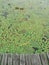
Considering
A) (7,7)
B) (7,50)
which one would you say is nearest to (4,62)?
(7,50)

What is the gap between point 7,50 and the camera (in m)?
2.01

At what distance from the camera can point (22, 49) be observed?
2.04m

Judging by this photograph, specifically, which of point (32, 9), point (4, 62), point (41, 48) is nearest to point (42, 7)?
point (32, 9)

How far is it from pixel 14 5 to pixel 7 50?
789 millimetres

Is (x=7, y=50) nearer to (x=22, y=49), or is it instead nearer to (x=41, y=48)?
(x=22, y=49)

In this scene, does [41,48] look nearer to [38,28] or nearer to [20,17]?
[38,28]

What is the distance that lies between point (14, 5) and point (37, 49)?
2.53ft

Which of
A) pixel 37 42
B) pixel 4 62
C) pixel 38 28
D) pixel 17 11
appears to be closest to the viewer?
pixel 4 62

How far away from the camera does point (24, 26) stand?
2.34 meters

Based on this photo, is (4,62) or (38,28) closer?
(4,62)

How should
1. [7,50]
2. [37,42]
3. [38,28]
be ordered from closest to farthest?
[7,50], [37,42], [38,28]

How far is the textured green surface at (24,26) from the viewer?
209 centimetres

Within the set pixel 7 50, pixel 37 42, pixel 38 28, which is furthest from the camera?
pixel 38 28

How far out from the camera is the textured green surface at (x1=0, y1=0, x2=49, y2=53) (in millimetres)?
2086
